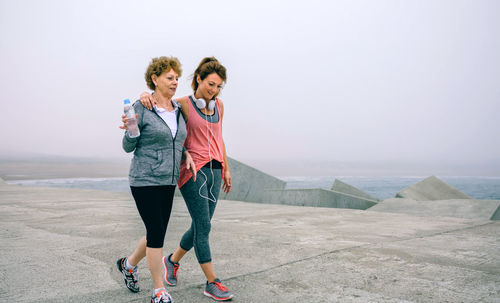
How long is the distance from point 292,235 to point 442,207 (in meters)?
4.74

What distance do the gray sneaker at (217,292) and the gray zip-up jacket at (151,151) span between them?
0.74 metres

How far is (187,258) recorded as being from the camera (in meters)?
3.53

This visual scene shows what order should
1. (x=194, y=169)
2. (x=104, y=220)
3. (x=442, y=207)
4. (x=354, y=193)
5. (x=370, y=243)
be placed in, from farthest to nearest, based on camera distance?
(x=354, y=193)
(x=442, y=207)
(x=104, y=220)
(x=370, y=243)
(x=194, y=169)

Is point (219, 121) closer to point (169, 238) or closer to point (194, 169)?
point (194, 169)

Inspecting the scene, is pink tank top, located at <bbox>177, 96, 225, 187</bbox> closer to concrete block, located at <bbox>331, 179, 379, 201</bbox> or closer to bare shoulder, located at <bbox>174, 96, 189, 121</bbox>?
bare shoulder, located at <bbox>174, 96, 189, 121</bbox>

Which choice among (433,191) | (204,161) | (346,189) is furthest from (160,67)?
(433,191)

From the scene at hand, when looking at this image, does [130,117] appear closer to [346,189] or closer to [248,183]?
[248,183]

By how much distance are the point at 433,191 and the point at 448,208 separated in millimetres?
5068

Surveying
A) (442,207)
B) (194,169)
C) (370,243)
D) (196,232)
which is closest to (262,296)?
(196,232)

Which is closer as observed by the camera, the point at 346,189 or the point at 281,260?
the point at 281,260

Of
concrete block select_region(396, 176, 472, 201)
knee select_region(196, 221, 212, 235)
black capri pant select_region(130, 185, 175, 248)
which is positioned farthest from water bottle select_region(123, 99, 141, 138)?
concrete block select_region(396, 176, 472, 201)

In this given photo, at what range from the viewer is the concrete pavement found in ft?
8.33

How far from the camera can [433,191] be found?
12.4 meters

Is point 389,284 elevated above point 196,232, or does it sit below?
below
